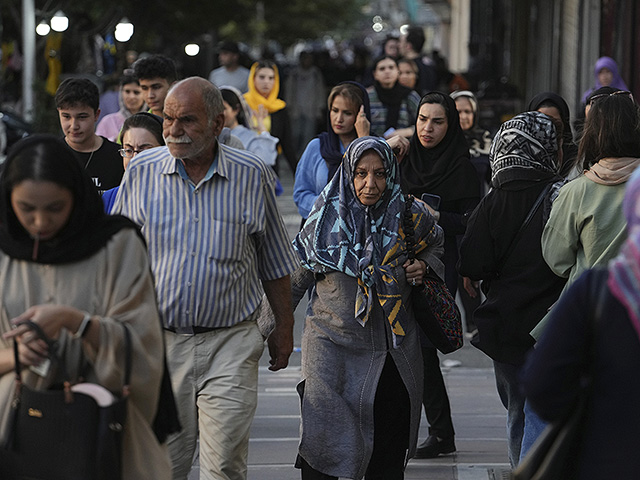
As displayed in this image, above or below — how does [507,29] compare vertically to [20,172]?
above

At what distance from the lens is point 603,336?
127 inches

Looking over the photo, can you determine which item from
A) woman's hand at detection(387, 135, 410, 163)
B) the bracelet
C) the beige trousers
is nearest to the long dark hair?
the beige trousers

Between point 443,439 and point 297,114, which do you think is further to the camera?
point 297,114

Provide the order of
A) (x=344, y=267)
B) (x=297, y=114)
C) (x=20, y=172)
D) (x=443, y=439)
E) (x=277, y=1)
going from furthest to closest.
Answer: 1. (x=277, y=1)
2. (x=297, y=114)
3. (x=443, y=439)
4. (x=344, y=267)
5. (x=20, y=172)

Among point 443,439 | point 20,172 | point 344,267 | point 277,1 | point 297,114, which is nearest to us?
point 20,172

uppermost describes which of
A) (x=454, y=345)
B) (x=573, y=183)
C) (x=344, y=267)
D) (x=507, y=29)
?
(x=507, y=29)

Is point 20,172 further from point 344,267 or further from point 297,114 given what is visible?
point 297,114

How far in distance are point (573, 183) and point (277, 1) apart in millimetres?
35873

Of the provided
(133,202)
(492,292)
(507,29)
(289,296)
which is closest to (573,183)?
(492,292)

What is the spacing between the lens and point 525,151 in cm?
544

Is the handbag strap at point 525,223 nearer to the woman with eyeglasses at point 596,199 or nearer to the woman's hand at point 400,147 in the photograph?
the woman with eyeglasses at point 596,199

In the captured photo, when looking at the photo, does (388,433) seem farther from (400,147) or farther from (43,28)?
(43,28)

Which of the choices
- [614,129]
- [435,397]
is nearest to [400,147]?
[435,397]

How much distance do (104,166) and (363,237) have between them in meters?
1.93
